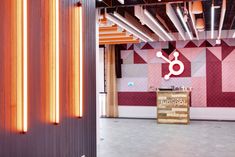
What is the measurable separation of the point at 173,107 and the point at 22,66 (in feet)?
29.9

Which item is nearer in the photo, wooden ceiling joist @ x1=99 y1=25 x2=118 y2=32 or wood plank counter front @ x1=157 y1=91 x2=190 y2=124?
wooden ceiling joist @ x1=99 y1=25 x2=118 y2=32

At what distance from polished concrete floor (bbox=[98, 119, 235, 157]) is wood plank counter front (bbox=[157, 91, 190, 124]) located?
0.47 meters

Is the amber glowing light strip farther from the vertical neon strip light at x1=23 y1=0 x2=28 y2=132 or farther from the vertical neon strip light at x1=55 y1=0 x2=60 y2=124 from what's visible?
the vertical neon strip light at x1=55 y1=0 x2=60 y2=124

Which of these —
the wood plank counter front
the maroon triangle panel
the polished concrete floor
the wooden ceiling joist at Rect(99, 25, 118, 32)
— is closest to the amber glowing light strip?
the polished concrete floor

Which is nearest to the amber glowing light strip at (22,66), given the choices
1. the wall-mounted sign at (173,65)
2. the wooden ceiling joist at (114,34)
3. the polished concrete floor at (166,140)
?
the polished concrete floor at (166,140)

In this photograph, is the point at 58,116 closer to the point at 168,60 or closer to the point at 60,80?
the point at 60,80

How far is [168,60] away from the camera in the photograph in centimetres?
1278

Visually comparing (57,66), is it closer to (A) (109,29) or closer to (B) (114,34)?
Answer: (A) (109,29)

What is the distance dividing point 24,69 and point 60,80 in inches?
33.7

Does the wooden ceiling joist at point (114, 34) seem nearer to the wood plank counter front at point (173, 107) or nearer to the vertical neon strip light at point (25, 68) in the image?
the wood plank counter front at point (173, 107)

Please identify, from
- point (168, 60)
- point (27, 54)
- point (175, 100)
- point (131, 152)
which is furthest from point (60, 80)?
point (168, 60)

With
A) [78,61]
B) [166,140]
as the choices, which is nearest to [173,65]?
[166,140]

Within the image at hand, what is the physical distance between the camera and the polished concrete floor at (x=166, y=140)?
667cm

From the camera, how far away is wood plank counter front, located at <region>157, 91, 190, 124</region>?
437 inches
